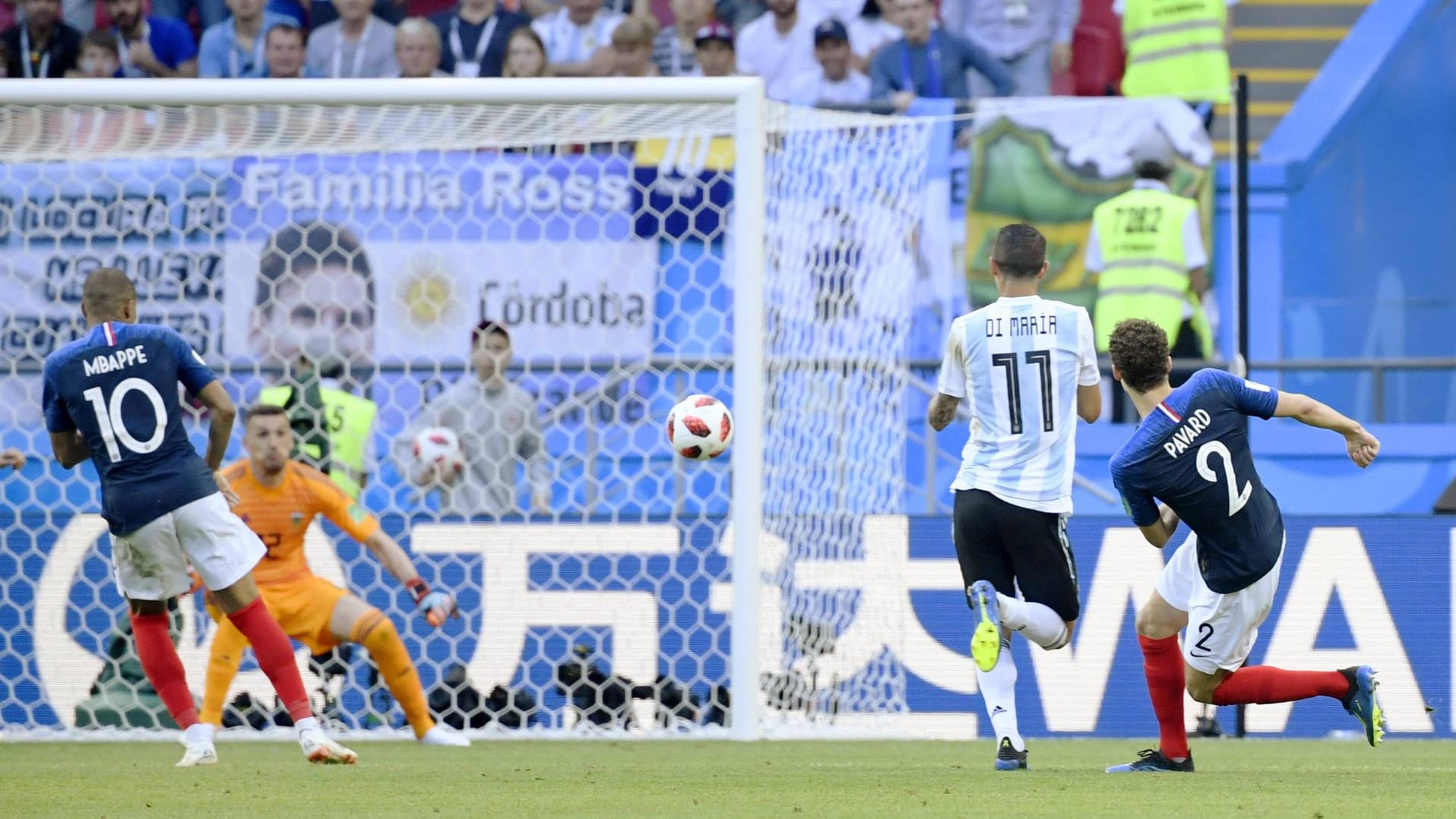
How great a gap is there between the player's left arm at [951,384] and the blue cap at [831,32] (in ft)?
21.4

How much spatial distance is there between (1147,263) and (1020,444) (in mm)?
5309

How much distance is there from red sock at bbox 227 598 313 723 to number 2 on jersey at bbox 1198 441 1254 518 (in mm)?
3022

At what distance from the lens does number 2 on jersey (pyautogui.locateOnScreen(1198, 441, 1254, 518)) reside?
5.80 meters

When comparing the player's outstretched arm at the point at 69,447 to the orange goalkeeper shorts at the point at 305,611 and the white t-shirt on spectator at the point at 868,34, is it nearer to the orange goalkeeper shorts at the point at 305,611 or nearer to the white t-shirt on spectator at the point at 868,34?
the orange goalkeeper shorts at the point at 305,611

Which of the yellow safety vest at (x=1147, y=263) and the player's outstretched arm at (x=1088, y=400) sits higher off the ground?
the yellow safety vest at (x=1147, y=263)

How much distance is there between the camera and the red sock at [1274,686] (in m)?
6.01

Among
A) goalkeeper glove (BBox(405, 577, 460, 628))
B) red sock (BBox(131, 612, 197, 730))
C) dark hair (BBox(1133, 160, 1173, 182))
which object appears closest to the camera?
red sock (BBox(131, 612, 197, 730))

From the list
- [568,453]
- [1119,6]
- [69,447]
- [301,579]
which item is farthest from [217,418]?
[1119,6]

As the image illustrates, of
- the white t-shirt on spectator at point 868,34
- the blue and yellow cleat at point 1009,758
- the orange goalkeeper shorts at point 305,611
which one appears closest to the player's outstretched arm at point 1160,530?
the blue and yellow cleat at point 1009,758

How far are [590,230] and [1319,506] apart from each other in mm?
4243

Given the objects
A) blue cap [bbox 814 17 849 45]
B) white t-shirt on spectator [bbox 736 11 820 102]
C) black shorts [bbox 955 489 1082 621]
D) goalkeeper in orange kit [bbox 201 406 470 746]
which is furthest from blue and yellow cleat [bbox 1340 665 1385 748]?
white t-shirt on spectator [bbox 736 11 820 102]

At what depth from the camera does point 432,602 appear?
25.5ft

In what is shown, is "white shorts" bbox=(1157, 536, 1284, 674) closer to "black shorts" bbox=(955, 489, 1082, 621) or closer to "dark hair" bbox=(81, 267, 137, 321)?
"black shorts" bbox=(955, 489, 1082, 621)

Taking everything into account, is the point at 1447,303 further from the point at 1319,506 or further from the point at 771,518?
the point at 771,518
